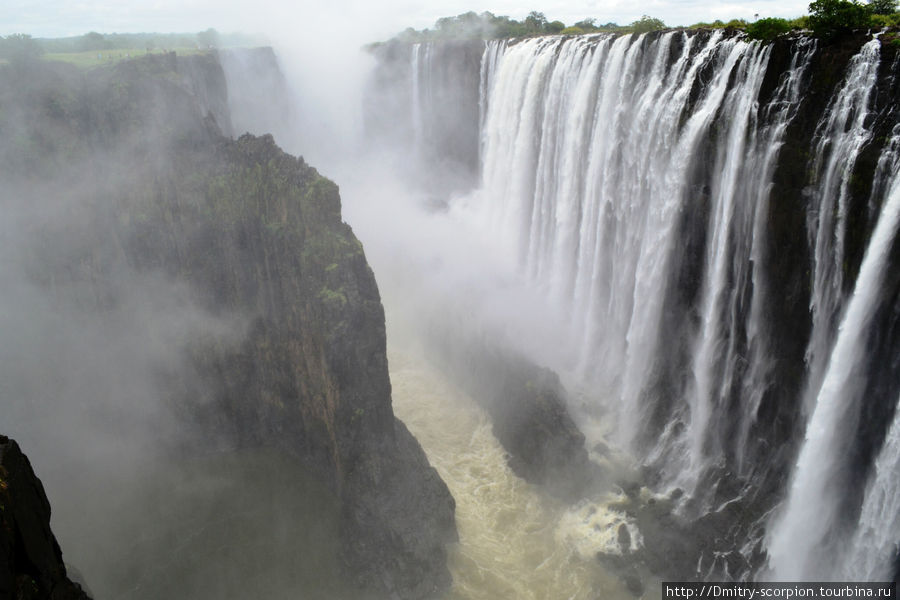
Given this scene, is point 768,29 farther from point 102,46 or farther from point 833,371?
point 102,46

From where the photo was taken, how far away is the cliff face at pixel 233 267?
1647 cm

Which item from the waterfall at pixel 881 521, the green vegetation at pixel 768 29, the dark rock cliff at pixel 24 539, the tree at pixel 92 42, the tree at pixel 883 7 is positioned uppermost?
the tree at pixel 92 42

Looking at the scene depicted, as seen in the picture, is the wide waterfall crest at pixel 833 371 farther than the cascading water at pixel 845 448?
Yes

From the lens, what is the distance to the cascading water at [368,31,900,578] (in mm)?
12766

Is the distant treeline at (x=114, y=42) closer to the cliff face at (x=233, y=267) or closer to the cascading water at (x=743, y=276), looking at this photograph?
the cliff face at (x=233, y=267)

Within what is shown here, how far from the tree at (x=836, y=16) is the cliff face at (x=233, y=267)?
45.3 ft

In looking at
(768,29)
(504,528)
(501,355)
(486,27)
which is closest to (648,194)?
(768,29)

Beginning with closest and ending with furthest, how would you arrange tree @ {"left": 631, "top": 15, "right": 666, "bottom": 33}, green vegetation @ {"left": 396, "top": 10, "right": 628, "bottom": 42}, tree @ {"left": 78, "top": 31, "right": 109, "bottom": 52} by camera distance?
tree @ {"left": 631, "top": 15, "right": 666, "bottom": 33}
tree @ {"left": 78, "top": 31, "right": 109, "bottom": 52}
green vegetation @ {"left": 396, "top": 10, "right": 628, "bottom": 42}

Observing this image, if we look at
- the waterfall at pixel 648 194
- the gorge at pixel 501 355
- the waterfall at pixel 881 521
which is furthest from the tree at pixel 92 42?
the waterfall at pixel 881 521

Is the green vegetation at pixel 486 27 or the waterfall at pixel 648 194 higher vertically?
the green vegetation at pixel 486 27

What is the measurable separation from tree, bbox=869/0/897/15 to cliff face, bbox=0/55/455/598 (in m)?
16.3

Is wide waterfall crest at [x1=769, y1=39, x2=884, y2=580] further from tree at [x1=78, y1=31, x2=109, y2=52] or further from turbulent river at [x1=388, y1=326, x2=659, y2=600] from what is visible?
tree at [x1=78, y1=31, x2=109, y2=52]

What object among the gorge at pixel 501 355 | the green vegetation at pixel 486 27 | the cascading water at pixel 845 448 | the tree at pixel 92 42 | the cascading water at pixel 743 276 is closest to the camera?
the cascading water at pixel 845 448

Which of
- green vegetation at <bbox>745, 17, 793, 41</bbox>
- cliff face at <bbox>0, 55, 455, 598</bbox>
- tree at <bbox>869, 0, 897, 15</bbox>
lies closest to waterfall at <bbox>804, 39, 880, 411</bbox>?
green vegetation at <bbox>745, 17, 793, 41</bbox>
